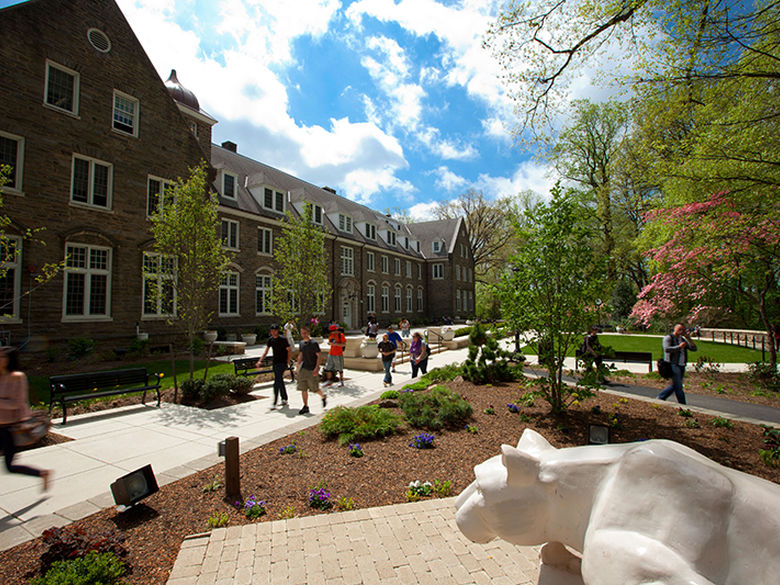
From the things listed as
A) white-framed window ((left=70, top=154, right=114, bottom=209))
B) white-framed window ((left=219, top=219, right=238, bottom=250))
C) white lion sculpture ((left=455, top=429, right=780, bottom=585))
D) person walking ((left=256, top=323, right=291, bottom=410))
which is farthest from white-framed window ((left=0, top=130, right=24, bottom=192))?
white lion sculpture ((left=455, top=429, right=780, bottom=585))

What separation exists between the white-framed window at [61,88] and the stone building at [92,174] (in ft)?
0.13

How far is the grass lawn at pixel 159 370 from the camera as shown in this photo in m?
9.70

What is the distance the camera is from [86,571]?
9.60ft

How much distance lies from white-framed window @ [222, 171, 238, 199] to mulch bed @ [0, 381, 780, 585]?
801 inches

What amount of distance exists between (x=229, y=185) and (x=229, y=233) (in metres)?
3.40

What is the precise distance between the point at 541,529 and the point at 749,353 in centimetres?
2348

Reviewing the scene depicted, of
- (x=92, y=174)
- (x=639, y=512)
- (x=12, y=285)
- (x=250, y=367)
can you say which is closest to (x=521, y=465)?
(x=639, y=512)

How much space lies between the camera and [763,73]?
22.6 ft

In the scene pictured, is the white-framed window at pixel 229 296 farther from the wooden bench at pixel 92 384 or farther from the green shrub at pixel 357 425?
the green shrub at pixel 357 425

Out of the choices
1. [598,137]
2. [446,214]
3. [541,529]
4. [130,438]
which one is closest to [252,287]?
[130,438]

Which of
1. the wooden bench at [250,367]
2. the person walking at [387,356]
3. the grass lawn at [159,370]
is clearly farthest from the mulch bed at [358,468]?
the grass lawn at [159,370]

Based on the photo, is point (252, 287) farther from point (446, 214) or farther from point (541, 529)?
point (446, 214)

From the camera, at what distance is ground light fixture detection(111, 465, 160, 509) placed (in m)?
3.93

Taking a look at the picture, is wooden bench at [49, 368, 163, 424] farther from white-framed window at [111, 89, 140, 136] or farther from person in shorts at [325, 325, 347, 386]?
white-framed window at [111, 89, 140, 136]
